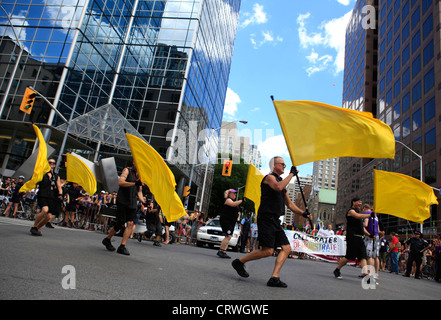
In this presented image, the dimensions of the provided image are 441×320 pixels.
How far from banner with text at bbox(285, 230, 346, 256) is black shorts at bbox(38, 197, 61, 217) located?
33.0 feet

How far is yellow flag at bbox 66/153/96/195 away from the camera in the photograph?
10859 millimetres

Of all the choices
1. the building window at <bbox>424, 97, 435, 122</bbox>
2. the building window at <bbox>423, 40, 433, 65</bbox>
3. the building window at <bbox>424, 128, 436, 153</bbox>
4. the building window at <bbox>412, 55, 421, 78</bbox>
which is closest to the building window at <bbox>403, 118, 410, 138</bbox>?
the building window at <bbox>424, 97, 435, 122</bbox>

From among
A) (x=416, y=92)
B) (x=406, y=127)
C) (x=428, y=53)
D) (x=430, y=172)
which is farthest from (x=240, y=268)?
(x=406, y=127)

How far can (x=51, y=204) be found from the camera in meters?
7.73

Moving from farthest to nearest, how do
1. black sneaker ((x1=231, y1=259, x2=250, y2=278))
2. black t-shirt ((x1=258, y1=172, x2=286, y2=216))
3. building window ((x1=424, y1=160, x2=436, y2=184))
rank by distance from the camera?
1. building window ((x1=424, y1=160, x2=436, y2=184))
2. black sneaker ((x1=231, y1=259, x2=250, y2=278))
3. black t-shirt ((x1=258, y1=172, x2=286, y2=216))

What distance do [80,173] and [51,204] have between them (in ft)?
11.3

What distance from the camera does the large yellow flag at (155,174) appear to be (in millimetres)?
6568

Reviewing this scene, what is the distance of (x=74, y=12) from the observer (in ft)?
87.9

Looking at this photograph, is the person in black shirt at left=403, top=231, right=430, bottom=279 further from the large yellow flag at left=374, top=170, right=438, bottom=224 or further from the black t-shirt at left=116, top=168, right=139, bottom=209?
the black t-shirt at left=116, top=168, right=139, bottom=209

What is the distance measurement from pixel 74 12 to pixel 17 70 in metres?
6.53

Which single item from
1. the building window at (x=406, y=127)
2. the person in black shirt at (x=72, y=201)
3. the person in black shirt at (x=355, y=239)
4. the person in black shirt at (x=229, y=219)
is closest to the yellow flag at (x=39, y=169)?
the person in black shirt at (x=229, y=219)

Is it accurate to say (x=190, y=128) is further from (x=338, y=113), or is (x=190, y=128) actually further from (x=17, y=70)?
(x=338, y=113)

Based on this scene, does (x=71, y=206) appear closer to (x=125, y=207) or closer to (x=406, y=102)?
(x=125, y=207)

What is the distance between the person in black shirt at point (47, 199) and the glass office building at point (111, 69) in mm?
14232
